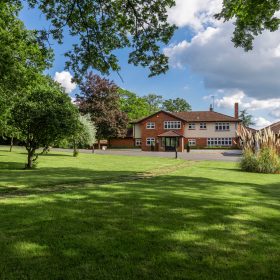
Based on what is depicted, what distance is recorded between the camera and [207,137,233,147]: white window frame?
67.1m

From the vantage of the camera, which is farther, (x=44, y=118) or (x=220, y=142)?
(x=220, y=142)

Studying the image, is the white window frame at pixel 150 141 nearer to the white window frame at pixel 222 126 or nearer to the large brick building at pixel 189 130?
the large brick building at pixel 189 130

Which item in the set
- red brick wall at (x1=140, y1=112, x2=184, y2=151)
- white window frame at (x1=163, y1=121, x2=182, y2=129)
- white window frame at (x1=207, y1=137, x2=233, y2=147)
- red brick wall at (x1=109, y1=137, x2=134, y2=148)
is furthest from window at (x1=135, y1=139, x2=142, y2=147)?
white window frame at (x1=207, y1=137, x2=233, y2=147)

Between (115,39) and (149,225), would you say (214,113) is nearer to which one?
(115,39)

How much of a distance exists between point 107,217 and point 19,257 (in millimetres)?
2325

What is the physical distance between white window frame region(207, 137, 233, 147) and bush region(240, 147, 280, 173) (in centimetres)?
4635

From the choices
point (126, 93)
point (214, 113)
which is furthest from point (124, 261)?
point (126, 93)

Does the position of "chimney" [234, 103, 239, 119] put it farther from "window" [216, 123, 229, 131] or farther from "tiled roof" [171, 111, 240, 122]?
"window" [216, 123, 229, 131]

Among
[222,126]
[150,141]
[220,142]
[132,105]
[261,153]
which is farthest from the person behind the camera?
[132,105]

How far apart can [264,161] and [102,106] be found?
45.5 meters

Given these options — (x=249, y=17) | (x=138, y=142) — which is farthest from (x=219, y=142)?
(x=249, y=17)

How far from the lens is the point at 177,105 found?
403 ft

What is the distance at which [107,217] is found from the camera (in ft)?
21.2

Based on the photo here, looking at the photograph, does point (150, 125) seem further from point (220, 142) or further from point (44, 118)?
point (44, 118)
